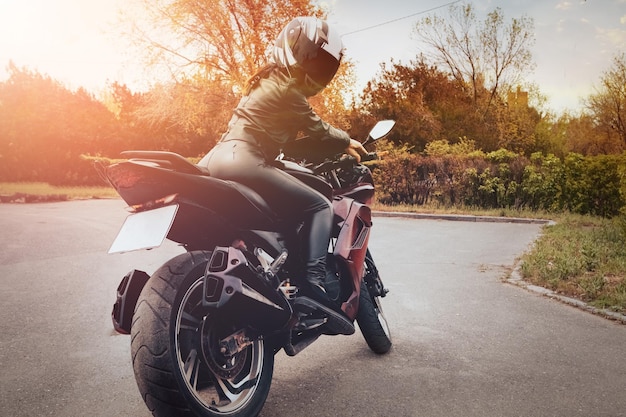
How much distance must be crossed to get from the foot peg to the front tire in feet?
1.00

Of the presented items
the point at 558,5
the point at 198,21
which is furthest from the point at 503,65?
the point at 198,21

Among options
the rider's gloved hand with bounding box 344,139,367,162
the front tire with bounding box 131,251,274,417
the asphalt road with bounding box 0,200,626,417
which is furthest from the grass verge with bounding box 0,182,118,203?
the front tire with bounding box 131,251,274,417

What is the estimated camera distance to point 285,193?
3137 mm

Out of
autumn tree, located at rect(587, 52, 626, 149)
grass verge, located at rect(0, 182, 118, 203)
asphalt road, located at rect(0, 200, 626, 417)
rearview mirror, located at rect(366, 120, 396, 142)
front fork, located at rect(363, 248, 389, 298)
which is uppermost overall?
autumn tree, located at rect(587, 52, 626, 149)

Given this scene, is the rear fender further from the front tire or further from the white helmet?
the white helmet

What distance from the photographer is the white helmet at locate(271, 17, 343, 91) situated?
318 cm

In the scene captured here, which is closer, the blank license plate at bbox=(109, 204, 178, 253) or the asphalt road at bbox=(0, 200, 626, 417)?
the blank license plate at bbox=(109, 204, 178, 253)

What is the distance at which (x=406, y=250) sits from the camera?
972 cm

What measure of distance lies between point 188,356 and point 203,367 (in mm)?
141

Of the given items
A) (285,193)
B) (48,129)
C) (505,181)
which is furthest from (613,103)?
(48,129)

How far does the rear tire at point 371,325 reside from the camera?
405cm

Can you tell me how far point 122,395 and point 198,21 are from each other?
21.1 m

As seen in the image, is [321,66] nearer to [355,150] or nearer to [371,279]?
[355,150]

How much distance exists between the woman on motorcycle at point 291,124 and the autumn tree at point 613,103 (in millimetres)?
17258
